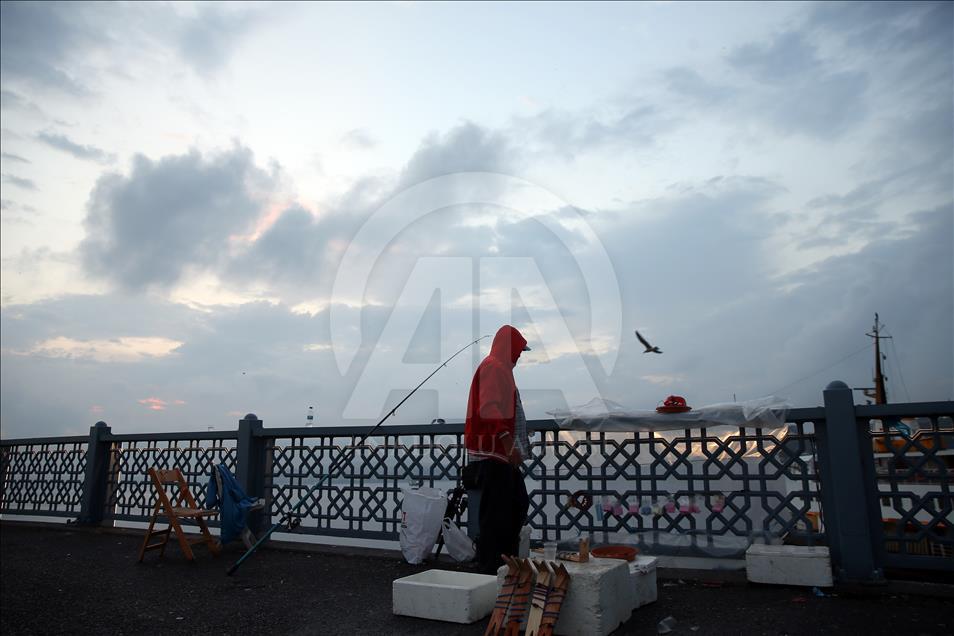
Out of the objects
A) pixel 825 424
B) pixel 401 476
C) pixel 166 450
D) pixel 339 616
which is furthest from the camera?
pixel 166 450

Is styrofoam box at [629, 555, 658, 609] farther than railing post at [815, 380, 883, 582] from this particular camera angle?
No

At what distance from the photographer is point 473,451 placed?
499cm

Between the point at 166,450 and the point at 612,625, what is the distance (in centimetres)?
703

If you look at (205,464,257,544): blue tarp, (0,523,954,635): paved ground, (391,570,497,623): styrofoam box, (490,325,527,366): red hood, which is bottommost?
(0,523,954,635): paved ground

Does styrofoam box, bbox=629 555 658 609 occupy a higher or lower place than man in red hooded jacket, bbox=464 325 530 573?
lower

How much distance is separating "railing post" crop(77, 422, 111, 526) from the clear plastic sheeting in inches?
288

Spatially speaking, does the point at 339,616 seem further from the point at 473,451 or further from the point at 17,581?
the point at 17,581

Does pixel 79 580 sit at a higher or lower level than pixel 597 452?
lower

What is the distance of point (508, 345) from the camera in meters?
5.34

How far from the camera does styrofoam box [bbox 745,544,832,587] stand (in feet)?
14.3

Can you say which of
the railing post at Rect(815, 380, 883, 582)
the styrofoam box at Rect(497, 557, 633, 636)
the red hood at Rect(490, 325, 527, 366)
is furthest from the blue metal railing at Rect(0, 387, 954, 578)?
the styrofoam box at Rect(497, 557, 633, 636)

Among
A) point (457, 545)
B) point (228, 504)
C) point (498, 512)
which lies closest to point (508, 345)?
point (498, 512)

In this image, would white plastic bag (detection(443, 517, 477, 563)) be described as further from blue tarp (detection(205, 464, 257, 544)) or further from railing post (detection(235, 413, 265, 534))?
railing post (detection(235, 413, 265, 534))

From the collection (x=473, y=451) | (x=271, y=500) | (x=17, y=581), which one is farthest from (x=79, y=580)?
(x=473, y=451)
